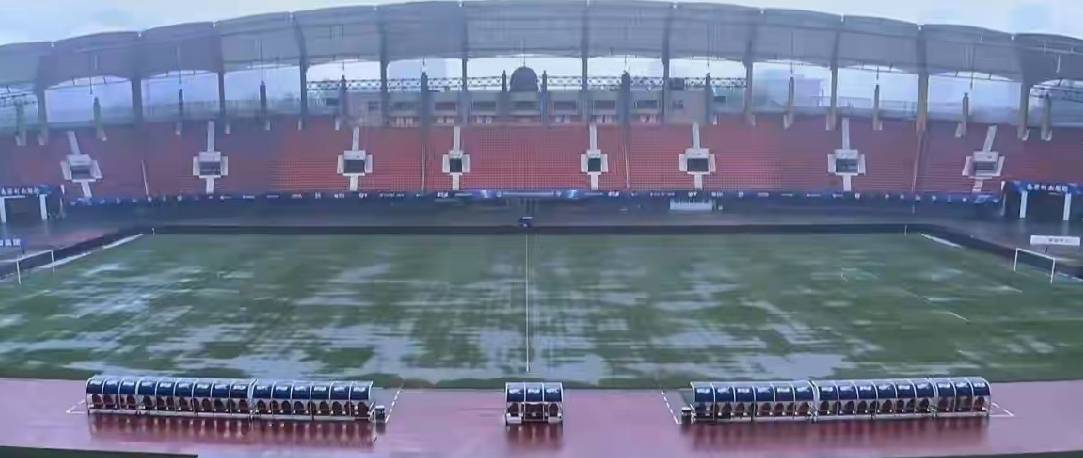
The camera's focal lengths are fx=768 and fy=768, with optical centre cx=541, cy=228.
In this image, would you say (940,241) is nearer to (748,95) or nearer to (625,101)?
(748,95)

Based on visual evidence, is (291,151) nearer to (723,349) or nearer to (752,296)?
(752,296)

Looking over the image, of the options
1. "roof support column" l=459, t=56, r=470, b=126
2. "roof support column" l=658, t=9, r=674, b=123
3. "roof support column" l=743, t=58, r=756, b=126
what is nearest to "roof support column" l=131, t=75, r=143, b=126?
"roof support column" l=459, t=56, r=470, b=126

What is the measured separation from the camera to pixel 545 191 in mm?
33812

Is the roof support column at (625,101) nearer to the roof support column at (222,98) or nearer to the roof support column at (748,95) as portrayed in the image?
the roof support column at (748,95)

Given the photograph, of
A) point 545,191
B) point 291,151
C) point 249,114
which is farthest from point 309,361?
point 249,114

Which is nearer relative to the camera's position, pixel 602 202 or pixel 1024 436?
pixel 1024 436

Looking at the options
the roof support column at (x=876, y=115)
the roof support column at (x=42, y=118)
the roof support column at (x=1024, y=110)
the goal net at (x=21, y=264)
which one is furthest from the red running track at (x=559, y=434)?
the roof support column at (x=42, y=118)

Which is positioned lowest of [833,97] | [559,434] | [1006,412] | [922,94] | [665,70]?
[559,434]

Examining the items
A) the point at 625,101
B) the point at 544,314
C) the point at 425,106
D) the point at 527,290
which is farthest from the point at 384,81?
the point at 544,314

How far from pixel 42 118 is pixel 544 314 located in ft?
99.3

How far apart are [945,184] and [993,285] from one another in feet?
49.7

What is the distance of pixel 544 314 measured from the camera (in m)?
17.5

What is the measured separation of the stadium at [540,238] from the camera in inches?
454

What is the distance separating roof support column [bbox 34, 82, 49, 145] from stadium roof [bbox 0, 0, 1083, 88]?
32 cm
